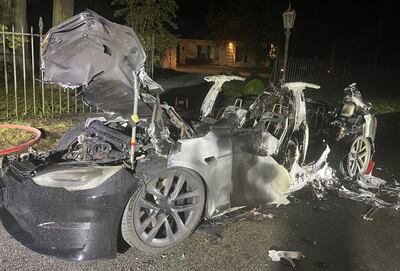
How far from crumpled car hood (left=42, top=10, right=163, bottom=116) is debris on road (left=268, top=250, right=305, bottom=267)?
2062 millimetres

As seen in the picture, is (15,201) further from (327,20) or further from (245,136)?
(327,20)

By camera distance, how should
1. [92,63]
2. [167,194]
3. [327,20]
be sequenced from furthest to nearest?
[327,20] < [92,63] < [167,194]

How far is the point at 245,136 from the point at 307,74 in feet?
54.4

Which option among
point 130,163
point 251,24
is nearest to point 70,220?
point 130,163

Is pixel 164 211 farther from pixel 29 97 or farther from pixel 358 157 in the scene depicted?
pixel 29 97

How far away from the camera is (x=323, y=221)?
16.5 ft

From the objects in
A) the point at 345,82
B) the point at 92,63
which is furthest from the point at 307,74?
the point at 92,63

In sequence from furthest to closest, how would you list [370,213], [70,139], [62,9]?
1. [62,9]
2. [370,213]
3. [70,139]

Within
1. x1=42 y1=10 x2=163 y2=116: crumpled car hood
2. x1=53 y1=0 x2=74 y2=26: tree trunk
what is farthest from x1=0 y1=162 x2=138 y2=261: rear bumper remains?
x1=53 y1=0 x2=74 y2=26: tree trunk

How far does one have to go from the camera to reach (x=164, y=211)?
13.0ft

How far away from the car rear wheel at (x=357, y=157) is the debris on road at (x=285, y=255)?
273 centimetres

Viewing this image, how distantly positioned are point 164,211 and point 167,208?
0.13 ft

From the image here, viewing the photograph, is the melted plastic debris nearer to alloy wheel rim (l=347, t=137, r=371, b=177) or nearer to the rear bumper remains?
alloy wheel rim (l=347, t=137, r=371, b=177)

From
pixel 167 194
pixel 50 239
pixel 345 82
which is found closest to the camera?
pixel 50 239
